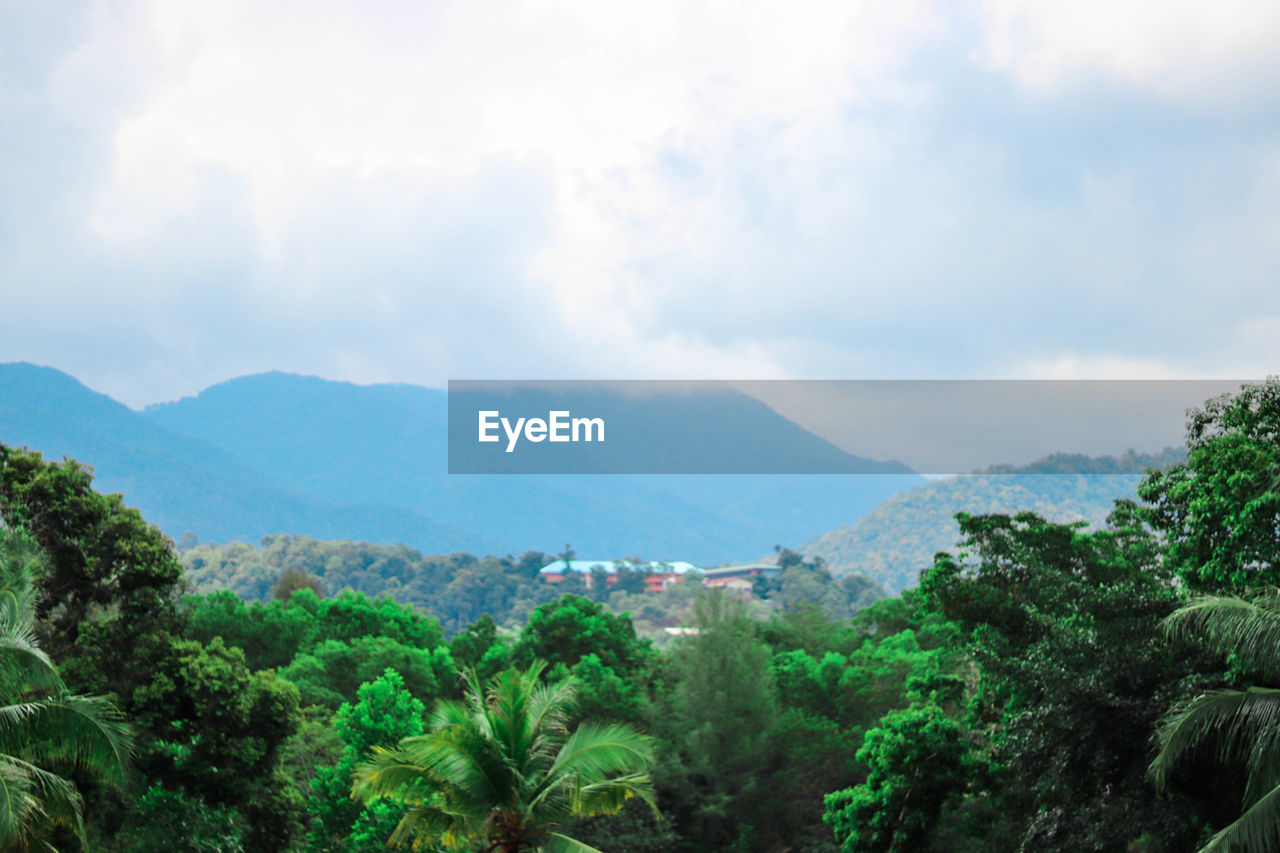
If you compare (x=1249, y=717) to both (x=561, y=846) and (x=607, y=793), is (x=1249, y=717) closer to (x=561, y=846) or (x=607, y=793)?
(x=607, y=793)

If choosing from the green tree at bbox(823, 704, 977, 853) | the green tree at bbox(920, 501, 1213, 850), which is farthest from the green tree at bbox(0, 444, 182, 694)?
the green tree at bbox(920, 501, 1213, 850)

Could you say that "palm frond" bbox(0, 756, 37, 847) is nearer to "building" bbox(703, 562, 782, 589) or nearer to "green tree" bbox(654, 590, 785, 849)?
"green tree" bbox(654, 590, 785, 849)

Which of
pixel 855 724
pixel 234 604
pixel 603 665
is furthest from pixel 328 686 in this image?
pixel 855 724

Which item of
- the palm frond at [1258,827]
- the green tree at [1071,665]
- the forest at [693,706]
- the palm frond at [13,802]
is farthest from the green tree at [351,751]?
the palm frond at [1258,827]

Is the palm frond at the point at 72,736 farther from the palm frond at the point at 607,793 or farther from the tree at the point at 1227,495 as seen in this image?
the tree at the point at 1227,495

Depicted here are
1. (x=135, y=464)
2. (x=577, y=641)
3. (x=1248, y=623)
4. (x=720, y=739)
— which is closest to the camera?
(x=1248, y=623)

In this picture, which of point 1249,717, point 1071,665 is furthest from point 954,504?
point 1249,717
